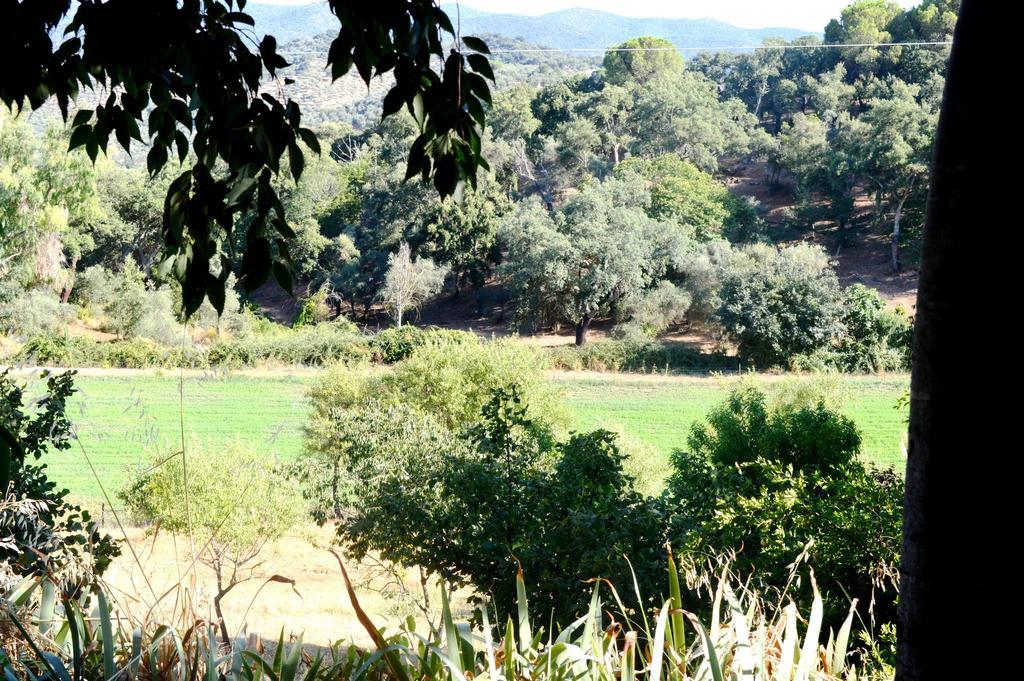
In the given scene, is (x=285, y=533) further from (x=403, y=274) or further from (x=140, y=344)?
(x=403, y=274)

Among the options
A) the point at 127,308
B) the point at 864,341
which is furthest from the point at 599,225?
the point at 127,308

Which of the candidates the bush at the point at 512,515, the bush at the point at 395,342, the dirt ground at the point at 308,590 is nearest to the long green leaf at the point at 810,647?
the bush at the point at 512,515

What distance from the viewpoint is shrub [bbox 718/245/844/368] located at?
2211 centimetres

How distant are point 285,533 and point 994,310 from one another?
10.1 meters

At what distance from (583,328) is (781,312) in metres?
5.60

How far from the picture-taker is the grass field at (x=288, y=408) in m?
15.9

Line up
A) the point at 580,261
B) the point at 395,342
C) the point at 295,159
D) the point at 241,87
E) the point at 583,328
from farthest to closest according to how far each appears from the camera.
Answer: the point at 580,261 < the point at 583,328 < the point at 395,342 < the point at 241,87 < the point at 295,159

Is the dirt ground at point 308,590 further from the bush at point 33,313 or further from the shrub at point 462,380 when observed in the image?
the bush at point 33,313

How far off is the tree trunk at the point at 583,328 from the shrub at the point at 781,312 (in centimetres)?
401

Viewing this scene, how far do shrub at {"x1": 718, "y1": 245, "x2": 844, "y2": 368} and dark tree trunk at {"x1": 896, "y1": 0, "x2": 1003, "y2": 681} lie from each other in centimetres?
2184

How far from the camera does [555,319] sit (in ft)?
86.3

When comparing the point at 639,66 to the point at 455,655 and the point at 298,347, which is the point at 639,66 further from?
the point at 455,655

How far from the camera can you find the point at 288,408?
18953 mm

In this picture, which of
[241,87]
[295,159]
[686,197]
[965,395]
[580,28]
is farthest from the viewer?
[580,28]
